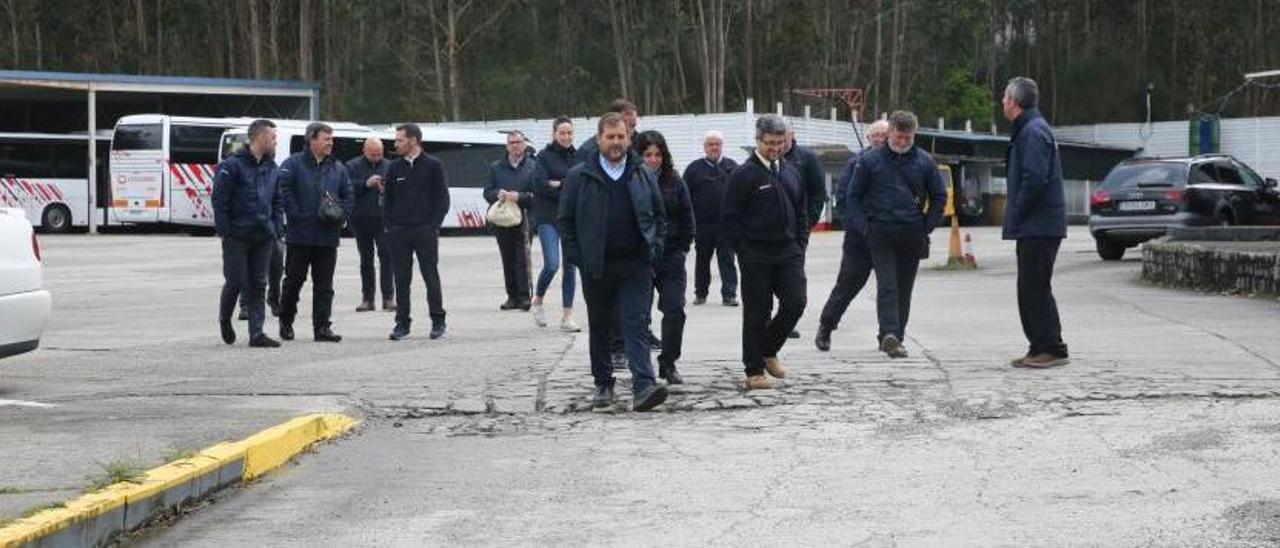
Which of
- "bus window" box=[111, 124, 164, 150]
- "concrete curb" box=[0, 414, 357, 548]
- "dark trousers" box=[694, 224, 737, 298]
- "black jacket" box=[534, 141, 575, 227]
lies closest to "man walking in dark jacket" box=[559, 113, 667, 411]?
"concrete curb" box=[0, 414, 357, 548]

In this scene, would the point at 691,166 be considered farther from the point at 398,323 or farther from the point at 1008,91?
the point at 1008,91

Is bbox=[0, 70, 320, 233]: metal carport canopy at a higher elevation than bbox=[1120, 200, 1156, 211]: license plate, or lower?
higher

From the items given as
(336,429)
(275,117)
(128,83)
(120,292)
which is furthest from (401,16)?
(336,429)

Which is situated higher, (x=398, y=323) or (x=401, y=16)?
(x=401, y=16)

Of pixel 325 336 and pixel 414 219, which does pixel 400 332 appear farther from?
pixel 414 219

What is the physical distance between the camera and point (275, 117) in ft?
184

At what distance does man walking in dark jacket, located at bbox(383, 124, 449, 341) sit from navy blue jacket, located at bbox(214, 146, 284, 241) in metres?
1.04

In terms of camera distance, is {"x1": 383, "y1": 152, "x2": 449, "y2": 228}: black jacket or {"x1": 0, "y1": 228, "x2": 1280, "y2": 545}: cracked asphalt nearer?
{"x1": 0, "y1": 228, "x2": 1280, "y2": 545}: cracked asphalt

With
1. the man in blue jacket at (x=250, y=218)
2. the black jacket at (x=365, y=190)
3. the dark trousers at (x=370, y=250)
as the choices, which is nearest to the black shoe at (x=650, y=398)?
the man in blue jacket at (x=250, y=218)

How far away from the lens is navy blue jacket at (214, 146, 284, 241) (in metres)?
13.4

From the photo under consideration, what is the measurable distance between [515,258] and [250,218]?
13.8 ft

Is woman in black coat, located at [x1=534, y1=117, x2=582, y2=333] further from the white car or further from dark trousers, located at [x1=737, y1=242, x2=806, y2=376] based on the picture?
the white car

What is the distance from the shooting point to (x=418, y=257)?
14.1 metres

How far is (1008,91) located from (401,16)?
2549 inches
